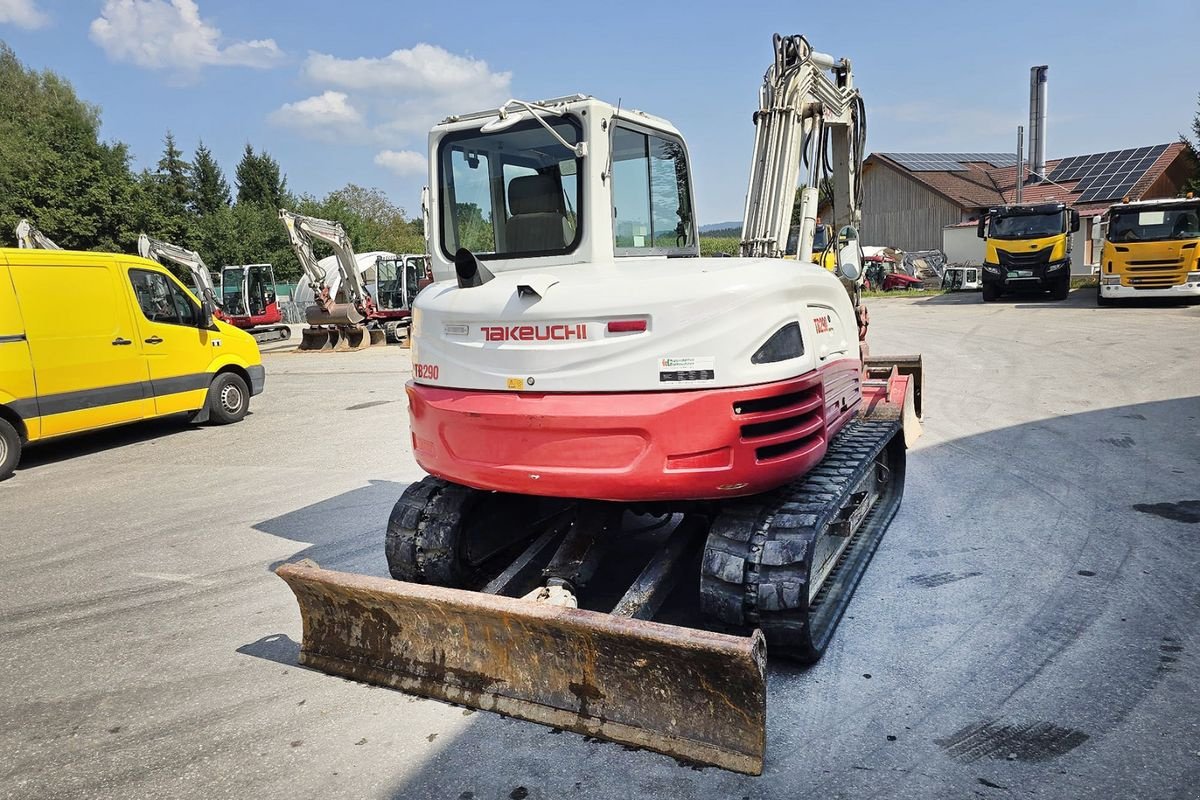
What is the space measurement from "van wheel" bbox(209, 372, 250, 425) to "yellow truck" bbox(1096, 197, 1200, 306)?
18.9m

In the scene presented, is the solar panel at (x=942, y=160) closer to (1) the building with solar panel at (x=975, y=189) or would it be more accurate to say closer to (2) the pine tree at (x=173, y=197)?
(1) the building with solar panel at (x=975, y=189)

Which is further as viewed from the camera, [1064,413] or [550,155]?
[1064,413]

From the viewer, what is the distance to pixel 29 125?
41344 millimetres

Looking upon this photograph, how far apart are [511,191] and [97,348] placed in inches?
275

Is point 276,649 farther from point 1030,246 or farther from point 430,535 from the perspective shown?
point 1030,246

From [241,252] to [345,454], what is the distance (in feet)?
143

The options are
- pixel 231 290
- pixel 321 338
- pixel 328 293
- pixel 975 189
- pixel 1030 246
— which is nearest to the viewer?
pixel 1030 246

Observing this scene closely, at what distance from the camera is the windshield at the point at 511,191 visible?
4160mm

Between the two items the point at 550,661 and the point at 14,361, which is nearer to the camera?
the point at 550,661

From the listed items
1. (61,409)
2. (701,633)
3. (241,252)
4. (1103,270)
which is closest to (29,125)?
(241,252)

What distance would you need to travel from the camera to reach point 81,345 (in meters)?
8.84

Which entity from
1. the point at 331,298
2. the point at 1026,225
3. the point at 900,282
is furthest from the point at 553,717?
the point at 900,282

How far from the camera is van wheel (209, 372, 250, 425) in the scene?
10.7 meters

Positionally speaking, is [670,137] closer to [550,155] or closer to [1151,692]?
[550,155]
